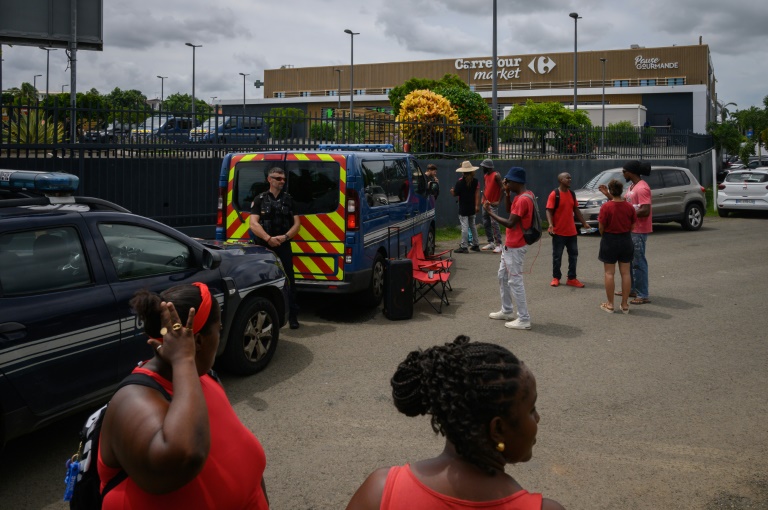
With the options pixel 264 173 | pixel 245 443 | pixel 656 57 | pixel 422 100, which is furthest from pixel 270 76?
pixel 245 443

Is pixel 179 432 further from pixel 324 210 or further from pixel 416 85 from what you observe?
pixel 416 85

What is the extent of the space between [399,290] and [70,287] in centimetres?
480

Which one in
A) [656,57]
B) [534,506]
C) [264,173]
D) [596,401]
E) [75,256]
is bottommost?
[596,401]

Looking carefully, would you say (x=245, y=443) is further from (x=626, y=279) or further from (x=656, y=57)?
(x=656, y=57)

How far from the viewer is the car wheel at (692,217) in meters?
19.6

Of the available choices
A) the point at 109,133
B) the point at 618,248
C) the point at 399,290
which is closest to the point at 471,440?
the point at 399,290

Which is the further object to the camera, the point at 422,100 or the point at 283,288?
the point at 422,100

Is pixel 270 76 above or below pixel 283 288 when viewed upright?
above

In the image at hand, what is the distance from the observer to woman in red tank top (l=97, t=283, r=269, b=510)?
222 cm

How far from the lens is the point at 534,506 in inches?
79.1

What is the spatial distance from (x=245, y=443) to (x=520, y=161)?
1971cm

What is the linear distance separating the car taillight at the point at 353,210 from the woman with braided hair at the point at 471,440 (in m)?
7.17

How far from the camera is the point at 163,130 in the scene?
13.1 m

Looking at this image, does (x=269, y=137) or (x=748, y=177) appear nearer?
(x=269, y=137)
